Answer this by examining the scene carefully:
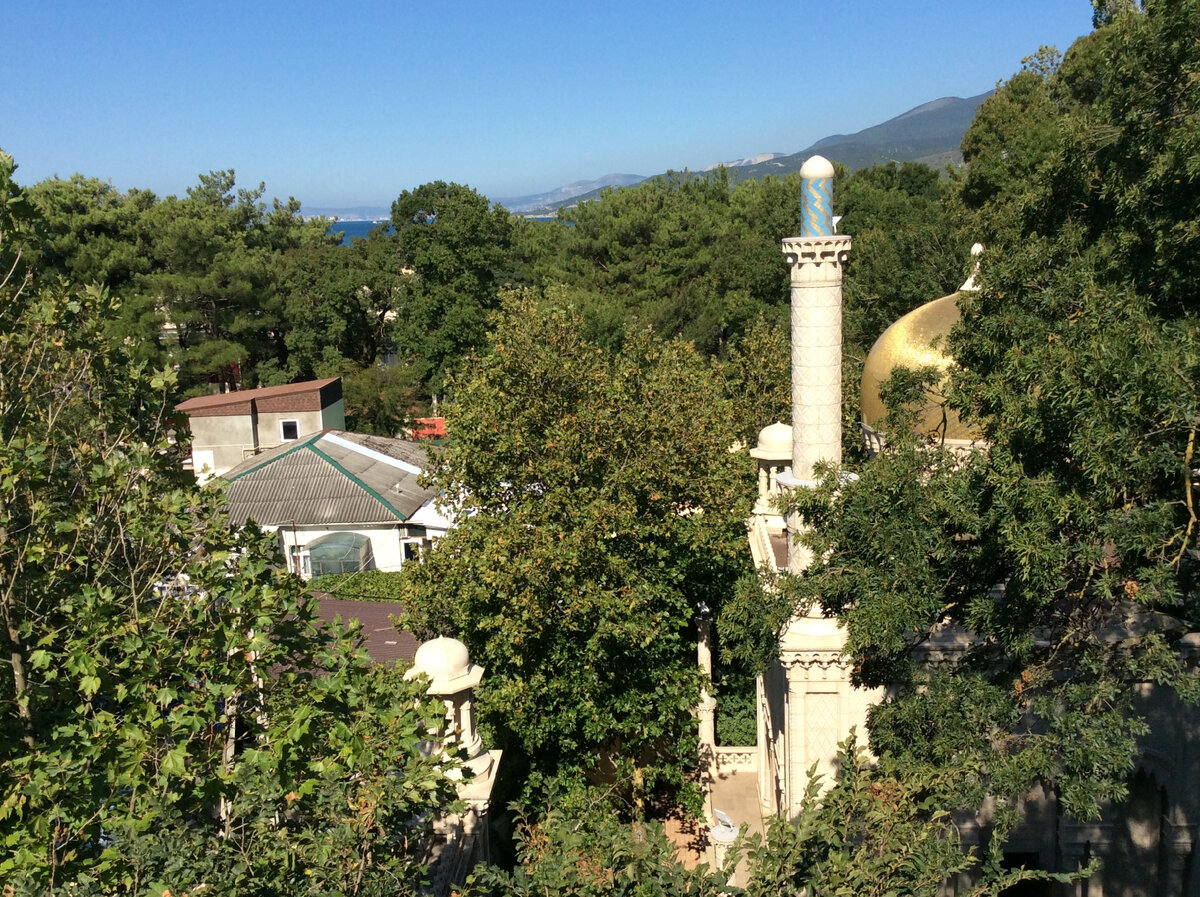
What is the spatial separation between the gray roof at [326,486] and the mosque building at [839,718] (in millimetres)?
14850

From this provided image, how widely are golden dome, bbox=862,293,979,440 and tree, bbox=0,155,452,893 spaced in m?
11.9

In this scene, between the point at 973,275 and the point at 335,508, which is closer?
the point at 973,275

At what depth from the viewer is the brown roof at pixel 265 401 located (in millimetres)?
35594

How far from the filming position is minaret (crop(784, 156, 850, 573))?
14445 mm

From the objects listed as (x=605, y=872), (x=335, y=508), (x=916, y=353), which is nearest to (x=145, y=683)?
(x=605, y=872)

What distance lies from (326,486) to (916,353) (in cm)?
1878

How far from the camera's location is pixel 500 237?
48.1 m

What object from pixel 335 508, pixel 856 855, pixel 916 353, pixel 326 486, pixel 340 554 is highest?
pixel 916 353

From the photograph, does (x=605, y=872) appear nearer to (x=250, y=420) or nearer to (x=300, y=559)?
(x=300, y=559)

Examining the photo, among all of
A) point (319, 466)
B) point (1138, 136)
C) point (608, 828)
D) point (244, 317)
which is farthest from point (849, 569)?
point (244, 317)

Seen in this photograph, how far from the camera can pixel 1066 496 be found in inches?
314

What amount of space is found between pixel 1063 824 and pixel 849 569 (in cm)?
554

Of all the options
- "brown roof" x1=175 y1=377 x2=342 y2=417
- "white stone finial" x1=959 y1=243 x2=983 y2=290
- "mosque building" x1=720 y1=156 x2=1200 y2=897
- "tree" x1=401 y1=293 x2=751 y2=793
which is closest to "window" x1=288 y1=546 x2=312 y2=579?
"brown roof" x1=175 y1=377 x2=342 y2=417

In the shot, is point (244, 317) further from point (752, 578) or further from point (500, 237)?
point (752, 578)
